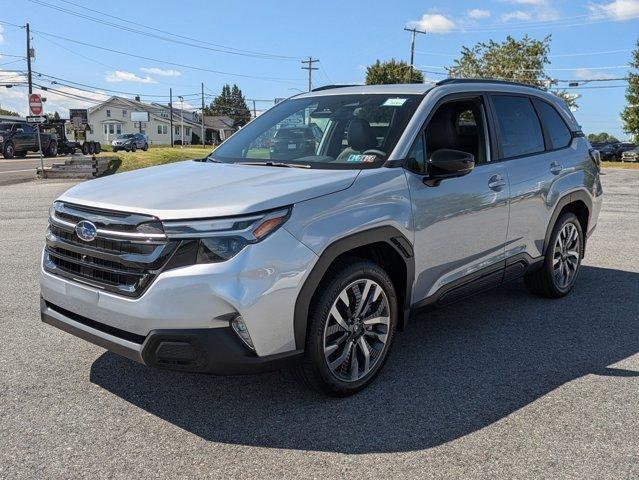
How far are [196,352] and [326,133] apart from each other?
207 cm

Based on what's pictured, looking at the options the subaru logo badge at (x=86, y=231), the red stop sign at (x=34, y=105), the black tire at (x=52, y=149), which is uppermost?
the red stop sign at (x=34, y=105)

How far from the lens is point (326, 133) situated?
4.31 meters

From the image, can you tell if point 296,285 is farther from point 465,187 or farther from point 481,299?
point 481,299

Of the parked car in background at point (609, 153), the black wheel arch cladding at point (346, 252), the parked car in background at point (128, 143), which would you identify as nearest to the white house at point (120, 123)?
the parked car in background at point (128, 143)

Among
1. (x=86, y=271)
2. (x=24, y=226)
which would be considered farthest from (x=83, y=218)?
(x=24, y=226)

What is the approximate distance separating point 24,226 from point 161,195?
788 cm

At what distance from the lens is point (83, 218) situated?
125 inches

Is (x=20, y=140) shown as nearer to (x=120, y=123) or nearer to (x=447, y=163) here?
(x=447, y=163)

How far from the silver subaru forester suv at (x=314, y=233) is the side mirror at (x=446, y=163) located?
15 mm

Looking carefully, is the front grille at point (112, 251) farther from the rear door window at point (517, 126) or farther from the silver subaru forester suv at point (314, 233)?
the rear door window at point (517, 126)

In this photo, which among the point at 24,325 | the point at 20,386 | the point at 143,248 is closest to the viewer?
the point at 143,248

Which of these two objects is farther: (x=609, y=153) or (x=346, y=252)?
(x=609, y=153)

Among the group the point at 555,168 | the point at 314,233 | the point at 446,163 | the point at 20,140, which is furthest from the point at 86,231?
the point at 20,140

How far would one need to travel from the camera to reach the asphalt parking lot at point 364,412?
281 cm
